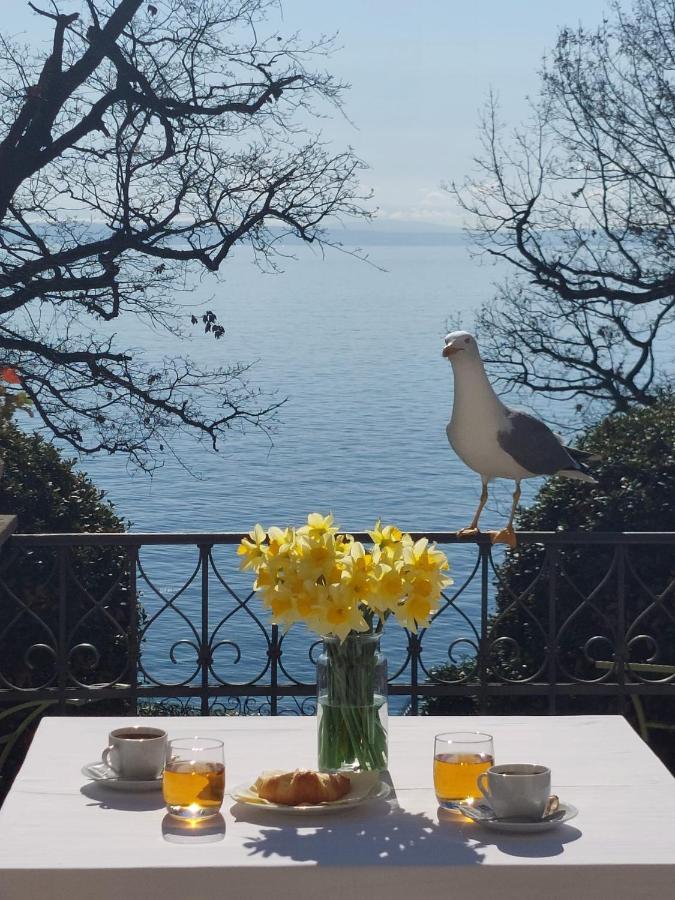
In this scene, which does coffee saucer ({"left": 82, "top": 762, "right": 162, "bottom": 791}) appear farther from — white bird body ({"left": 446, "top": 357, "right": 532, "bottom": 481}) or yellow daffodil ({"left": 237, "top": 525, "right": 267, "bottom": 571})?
white bird body ({"left": 446, "top": 357, "right": 532, "bottom": 481})

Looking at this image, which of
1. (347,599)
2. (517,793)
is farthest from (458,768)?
(347,599)

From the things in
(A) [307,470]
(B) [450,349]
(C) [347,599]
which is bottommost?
(C) [347,599]

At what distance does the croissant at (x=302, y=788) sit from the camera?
77.7 inches

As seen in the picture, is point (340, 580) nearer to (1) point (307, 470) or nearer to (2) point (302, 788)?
(2) point (302, 788)

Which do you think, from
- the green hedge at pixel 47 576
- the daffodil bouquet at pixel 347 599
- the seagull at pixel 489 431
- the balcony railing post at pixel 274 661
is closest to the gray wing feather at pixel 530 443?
the seagull at pixel 489 431

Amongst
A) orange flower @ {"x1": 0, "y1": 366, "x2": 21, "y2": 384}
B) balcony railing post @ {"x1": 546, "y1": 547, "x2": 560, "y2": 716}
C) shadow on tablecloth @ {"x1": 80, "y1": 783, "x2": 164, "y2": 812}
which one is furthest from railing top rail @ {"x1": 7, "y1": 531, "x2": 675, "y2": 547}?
shadow on tablecloth @ {"x1": 80, "y1": 783, "x2": 164, "y2": 812}

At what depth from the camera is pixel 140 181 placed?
26.8 ft

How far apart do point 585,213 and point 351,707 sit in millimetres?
8010

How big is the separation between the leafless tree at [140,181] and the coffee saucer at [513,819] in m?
6.39

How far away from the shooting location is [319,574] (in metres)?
2.06

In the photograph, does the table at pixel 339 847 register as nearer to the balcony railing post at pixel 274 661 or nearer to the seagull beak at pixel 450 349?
the seagull beak at pixel 450 349

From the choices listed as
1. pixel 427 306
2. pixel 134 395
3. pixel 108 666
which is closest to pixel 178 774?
pixel 108 666

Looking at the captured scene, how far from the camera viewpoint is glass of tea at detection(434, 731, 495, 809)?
1985 mm

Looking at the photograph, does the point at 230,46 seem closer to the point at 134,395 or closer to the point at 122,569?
the point at 134,395
